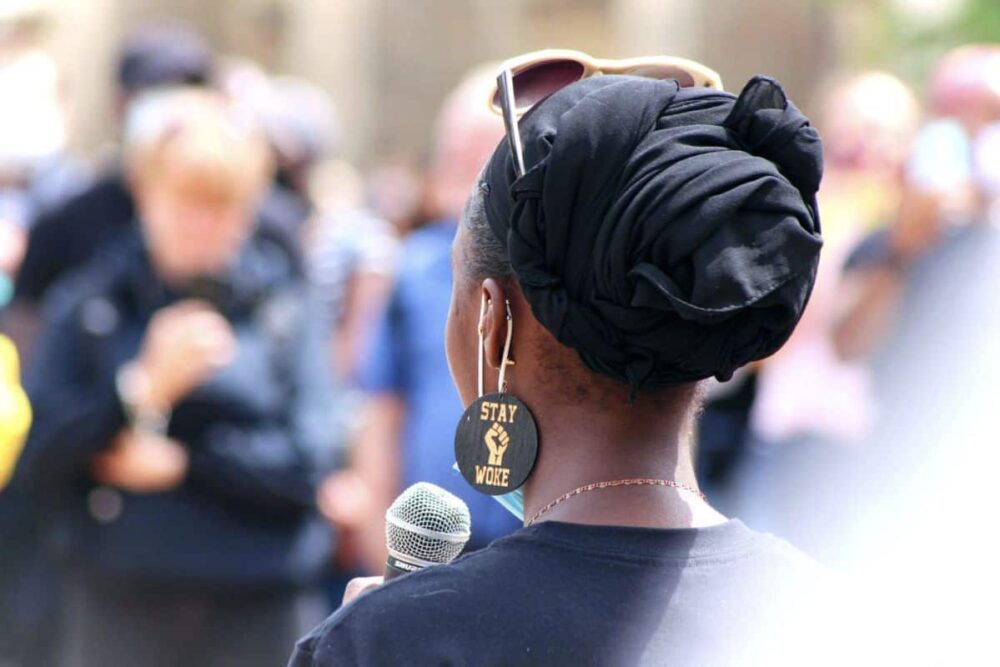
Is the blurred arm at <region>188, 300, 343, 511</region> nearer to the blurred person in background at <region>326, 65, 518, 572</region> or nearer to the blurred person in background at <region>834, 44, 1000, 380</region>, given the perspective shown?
the blurred person in background at <region>326, 65, 518, 572</region>

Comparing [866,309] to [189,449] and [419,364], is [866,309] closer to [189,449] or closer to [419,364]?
[419,364]

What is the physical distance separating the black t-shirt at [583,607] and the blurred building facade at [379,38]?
1511 centimetres

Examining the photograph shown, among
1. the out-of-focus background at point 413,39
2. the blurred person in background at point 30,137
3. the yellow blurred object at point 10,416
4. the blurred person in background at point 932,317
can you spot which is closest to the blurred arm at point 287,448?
the yellow blurred object at point 10,416

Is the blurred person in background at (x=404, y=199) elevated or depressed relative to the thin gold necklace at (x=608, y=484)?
depressed

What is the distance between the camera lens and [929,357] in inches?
193

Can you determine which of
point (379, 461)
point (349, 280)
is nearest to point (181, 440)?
point (379, 461)

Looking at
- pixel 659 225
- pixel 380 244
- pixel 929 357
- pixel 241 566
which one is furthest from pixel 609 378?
pixel 380 244

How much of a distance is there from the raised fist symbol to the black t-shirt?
0.10 metres

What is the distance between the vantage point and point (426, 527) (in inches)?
71.2

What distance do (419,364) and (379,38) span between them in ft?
53.0

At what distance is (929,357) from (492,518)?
5.06ft

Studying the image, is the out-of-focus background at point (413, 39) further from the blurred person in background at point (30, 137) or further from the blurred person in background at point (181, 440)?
the blurred person in background at point (181, 440)

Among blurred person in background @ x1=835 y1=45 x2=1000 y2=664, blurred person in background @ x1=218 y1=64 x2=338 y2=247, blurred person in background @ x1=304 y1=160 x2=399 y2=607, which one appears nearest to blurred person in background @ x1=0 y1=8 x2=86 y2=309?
blurred person in background @ x1=218 y1=64 x2=338 y2=247

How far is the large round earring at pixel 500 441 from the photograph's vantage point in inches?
69.6
